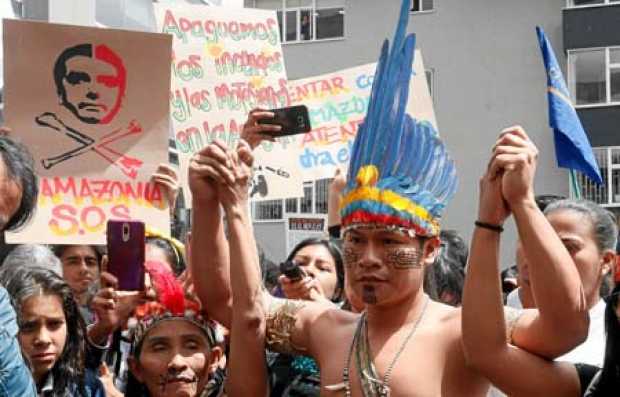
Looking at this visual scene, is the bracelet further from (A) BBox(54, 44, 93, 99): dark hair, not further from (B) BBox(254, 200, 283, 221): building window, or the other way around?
(B) BBox(254, 200, 283, 221): building window

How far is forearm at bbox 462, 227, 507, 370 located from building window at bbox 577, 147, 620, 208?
63.8 feet

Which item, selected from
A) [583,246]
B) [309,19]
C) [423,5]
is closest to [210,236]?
[583,246]

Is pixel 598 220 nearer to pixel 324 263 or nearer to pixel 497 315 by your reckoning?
pixel 497 315

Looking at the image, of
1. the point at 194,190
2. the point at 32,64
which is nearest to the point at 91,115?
the point at 32,64

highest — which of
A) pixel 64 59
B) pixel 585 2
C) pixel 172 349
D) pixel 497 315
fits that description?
pixel 585 2

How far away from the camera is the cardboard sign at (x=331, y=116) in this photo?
603 cm

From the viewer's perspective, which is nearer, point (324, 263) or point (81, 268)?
point (324, 263)

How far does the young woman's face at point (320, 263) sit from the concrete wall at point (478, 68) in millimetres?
16116

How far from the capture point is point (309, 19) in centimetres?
2406

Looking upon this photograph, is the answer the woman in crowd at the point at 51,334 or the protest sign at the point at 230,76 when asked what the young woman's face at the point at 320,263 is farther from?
the woman in crowd at the point at 51,334

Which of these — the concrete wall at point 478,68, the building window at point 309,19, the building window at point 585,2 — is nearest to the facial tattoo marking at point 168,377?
the concrete wall at point 478,68

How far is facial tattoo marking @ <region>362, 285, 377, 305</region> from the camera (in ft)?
9.21

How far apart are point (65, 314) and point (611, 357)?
6.10 ft

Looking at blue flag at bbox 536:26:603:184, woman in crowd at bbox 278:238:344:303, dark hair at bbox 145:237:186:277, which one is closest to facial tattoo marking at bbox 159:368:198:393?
dark hair at bbox 145:237:186:277
